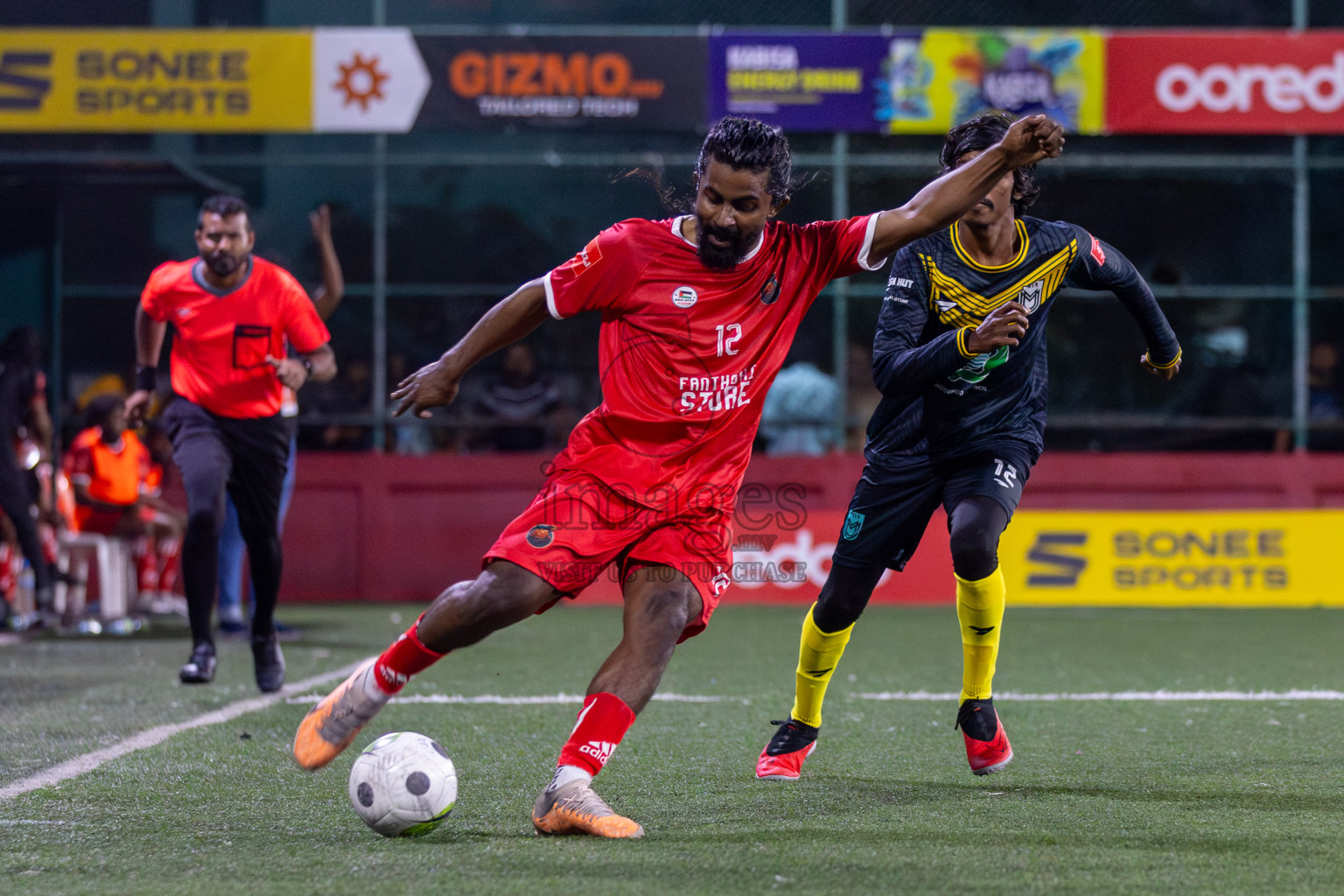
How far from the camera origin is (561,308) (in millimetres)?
3871

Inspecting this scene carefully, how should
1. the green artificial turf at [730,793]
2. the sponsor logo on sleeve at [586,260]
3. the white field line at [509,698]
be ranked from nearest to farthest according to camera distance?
the green artificial turf at [730,793], the sponsor logo on sleeve at [586,260], the white field line at [509,698]

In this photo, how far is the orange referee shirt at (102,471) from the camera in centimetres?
1067

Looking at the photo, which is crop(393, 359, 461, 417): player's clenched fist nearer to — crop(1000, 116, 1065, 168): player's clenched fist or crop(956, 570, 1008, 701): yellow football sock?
crop(1000, 116, 1065, 168): player's clenched fist

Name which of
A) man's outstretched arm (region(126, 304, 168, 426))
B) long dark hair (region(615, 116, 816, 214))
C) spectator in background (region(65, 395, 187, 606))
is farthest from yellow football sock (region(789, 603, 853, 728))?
spectator in background (region(65, 395, 187, 606))

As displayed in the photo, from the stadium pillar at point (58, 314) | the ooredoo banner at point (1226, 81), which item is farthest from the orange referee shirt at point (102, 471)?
the ooredoo banner at point (1226, 81)

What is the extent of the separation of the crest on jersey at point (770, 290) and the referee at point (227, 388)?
316 centimetres

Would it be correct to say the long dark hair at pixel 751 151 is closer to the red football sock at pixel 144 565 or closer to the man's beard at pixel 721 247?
the man's beard at pixel 721 247

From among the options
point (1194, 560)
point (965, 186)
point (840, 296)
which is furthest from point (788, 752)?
point (840, 296)

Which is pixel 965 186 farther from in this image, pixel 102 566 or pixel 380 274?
pixel 380 274

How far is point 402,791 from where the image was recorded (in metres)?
3.70

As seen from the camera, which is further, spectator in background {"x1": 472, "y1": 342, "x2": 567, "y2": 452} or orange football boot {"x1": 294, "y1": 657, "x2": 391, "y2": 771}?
spectator in background {"x1": 472, "y1": 342, "x2": 567, "y2": 452}

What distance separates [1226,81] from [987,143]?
10.2 metres

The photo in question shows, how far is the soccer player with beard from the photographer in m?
3.83

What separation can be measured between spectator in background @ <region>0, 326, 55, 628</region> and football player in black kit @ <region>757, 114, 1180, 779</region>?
684 centimetres
